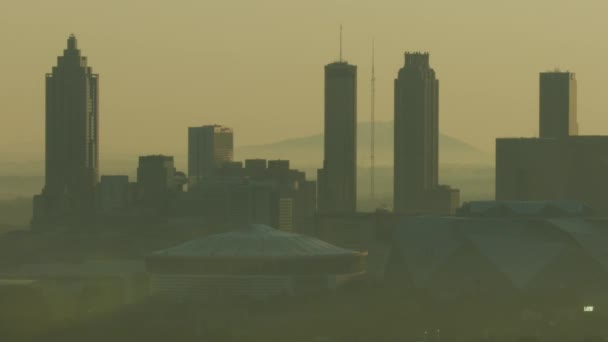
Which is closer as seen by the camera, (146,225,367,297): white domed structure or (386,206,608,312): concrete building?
(146,225,367,297): white domed structure

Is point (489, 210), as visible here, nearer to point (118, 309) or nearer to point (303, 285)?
point (303, 285)

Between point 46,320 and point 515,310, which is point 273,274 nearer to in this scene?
point 515,310

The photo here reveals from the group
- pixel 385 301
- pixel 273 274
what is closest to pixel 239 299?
pixel 273 274

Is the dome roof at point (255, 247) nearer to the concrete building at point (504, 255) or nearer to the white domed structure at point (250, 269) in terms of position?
the white domed structure at point (250, 269)

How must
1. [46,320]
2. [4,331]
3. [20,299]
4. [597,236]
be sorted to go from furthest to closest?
[597,236]
[20,299]
[46,320]
[4,331]

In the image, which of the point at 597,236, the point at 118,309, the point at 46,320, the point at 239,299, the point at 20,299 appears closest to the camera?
the point at 46,320

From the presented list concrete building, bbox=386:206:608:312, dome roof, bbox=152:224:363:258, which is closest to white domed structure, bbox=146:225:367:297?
dome roof, bbox=152:224:363:258

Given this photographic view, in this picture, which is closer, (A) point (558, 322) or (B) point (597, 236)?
(A) point (558, 322)

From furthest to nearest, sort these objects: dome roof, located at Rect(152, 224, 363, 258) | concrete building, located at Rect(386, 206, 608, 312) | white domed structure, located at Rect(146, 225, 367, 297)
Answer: dome roof, located at Rect(152, 224, 363, 258), concrete building, located at Rect(386, 206, 608, 312), white domed structure, located at Rect(146, 225, 367, 297)

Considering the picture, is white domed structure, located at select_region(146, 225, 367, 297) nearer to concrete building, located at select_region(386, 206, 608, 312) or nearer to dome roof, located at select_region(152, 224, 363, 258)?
dome roof, located at select_region(152, 224, 363, 258)

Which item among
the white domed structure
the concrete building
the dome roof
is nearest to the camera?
the white domed structure
